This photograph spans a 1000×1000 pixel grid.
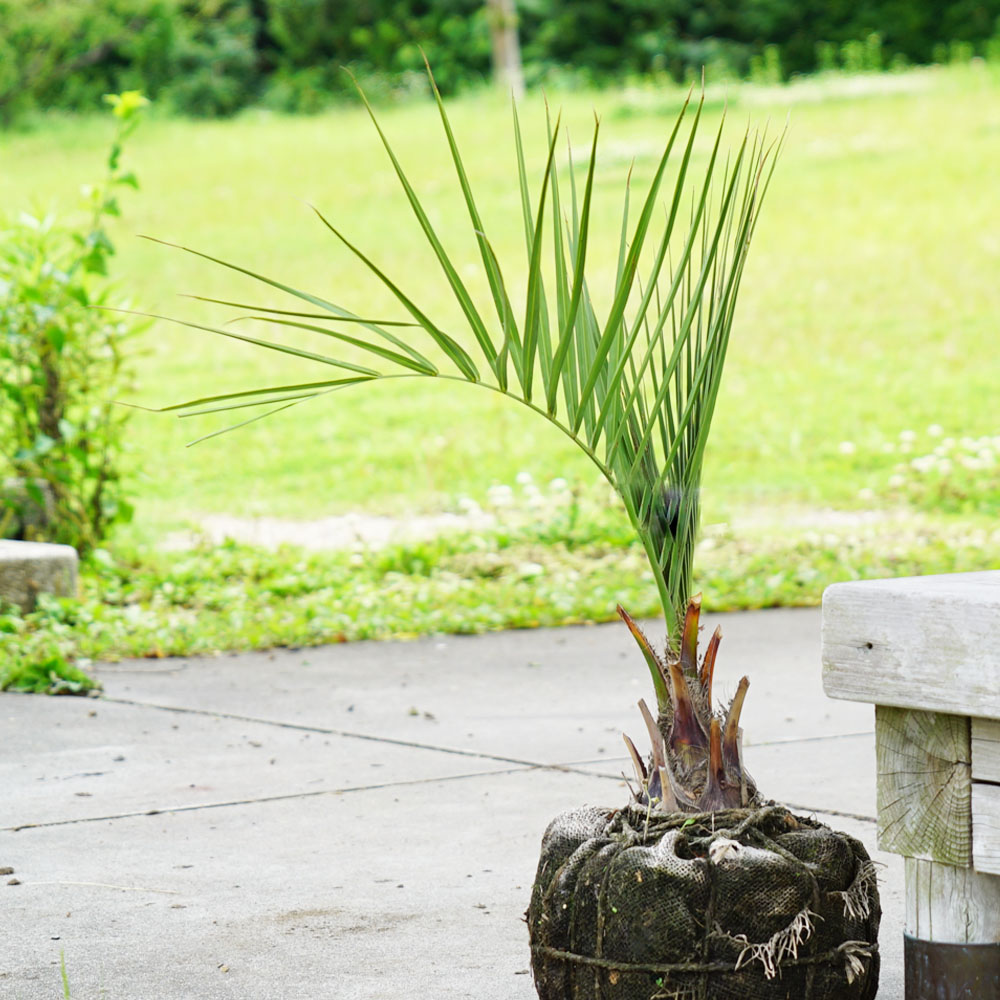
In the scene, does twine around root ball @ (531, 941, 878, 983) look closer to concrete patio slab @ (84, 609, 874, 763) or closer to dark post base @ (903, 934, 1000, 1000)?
dark post base @ (903, 934, 1000, 1000)

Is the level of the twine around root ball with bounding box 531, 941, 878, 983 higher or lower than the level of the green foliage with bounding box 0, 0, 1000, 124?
lower

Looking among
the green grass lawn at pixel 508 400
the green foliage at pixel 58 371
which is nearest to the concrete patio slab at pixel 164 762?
the green grass lawn at pixel 508 400

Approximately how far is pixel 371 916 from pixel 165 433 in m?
10.4

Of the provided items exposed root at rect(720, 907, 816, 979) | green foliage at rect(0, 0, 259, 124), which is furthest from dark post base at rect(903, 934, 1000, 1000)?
green foliage at rect(0, 0, 259, 124)

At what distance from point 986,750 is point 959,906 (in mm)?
256

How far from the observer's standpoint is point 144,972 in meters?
2.91

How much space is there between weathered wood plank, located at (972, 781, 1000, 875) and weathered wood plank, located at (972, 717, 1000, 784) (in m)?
0.02

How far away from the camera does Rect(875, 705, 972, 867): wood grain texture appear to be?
7.95 ft

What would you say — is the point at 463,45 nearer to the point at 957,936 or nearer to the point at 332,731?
the point at 332,731

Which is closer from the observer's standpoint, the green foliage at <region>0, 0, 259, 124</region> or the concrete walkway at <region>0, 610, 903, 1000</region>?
the concrete walkway at <region>0, 610, 903, 1000</region>

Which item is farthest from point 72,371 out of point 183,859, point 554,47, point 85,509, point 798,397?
point 554,47

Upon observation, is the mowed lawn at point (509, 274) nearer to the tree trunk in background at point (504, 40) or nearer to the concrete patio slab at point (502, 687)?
the tree trunk in background at point (504, 40)

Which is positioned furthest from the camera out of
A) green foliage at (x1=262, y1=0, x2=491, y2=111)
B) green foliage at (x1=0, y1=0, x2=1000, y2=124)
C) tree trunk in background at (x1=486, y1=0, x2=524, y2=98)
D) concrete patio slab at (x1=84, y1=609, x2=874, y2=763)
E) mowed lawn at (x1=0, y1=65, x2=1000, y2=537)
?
green foliage at (x1=262, y1=0, x2=491, y2=111)

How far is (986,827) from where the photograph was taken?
7.84 feet
